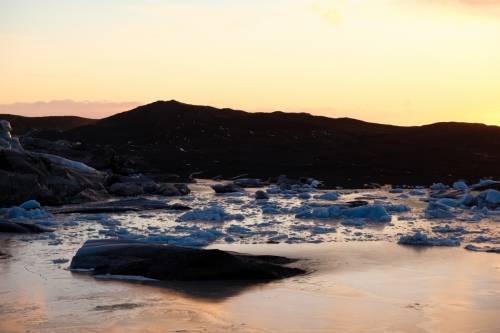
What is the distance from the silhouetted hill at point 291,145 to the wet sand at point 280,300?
22.2 metres

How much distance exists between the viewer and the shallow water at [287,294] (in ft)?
21.8

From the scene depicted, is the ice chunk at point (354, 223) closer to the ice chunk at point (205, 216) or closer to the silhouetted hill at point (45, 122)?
the ice chunk at point (205, 216)

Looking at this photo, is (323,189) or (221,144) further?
(221,144)

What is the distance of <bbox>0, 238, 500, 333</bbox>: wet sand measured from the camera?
6.59 metres

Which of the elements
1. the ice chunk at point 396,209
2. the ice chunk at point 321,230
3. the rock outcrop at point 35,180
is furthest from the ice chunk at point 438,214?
the rock outcrop at point 35,180

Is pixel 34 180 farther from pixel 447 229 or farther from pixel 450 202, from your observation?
pixel 450 202

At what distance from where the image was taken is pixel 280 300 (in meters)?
7.65

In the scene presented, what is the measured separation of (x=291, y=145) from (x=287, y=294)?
38.8 meters

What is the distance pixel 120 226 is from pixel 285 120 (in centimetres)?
4462

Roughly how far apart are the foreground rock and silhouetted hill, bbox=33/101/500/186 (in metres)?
22.7

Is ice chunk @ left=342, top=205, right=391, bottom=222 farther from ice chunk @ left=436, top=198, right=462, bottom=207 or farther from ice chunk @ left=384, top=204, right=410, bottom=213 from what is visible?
ice chunk @ left=436, top=198, right=462, bottom=207

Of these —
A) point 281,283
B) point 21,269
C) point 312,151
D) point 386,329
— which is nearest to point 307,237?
point 281,283

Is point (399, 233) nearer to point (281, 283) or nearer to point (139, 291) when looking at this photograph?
point (281, 283)

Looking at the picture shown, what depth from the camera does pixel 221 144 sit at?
154ft
